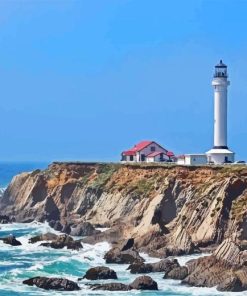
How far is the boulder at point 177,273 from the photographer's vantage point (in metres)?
53.3

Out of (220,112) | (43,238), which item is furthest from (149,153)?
(43,238)

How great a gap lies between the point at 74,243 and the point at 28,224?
2510 centimetres

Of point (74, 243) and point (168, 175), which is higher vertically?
point (168, 175)

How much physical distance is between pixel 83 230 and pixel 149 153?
3039cm

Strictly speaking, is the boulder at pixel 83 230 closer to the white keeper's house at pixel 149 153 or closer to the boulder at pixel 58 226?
the boulder at pixel 58 226

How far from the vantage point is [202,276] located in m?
51.4

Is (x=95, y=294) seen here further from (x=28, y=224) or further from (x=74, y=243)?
(x=28, y=224)

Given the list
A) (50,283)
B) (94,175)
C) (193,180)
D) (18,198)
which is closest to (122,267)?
(50,283)

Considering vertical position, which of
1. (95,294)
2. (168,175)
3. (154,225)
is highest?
(168,175)

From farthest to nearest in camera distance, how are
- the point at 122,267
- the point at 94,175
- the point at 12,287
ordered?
the point at 94,175, the point at 122,267, the point at 12,287

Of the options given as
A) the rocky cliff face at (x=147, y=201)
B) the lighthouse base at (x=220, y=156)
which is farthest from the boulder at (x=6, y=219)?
the lighthouse base at (x=220, y=156)

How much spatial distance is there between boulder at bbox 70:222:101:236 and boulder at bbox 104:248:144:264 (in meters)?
17.3

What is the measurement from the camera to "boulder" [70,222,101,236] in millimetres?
80456

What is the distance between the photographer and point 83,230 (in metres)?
81.2
